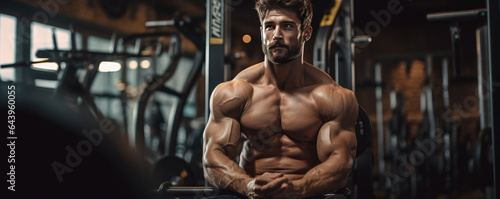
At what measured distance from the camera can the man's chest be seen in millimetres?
1544

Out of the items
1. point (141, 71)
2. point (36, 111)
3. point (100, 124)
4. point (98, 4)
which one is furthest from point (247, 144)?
point (141, 71)

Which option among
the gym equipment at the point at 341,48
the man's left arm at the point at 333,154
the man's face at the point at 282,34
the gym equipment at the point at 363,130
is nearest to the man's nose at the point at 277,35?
the man's face at the point at 282,34

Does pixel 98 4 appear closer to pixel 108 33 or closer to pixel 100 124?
pixel 108 33

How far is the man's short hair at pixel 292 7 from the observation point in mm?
1494

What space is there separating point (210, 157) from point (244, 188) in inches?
6.8

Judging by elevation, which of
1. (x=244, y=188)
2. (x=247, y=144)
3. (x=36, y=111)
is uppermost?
(x=36, y=111)

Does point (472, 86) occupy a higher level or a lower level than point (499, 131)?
higher

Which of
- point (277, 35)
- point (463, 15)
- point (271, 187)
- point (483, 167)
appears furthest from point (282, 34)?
point (483, 167)

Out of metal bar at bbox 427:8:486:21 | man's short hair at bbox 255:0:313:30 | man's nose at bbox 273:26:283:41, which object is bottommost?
man's nose at bbox 273:26:283:41

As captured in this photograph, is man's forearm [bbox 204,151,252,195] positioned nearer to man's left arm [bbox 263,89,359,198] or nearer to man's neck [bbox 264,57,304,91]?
man's left arm [bbox 263,89,359,198]

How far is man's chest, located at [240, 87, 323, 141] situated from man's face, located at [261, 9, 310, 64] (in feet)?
0.49

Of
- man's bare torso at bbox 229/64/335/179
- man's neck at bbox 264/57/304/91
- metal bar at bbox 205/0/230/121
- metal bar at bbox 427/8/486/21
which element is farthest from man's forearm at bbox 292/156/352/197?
metal bar at bbox 427/8/486/21

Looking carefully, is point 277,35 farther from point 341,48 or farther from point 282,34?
point 341,48

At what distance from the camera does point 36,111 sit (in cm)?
148
